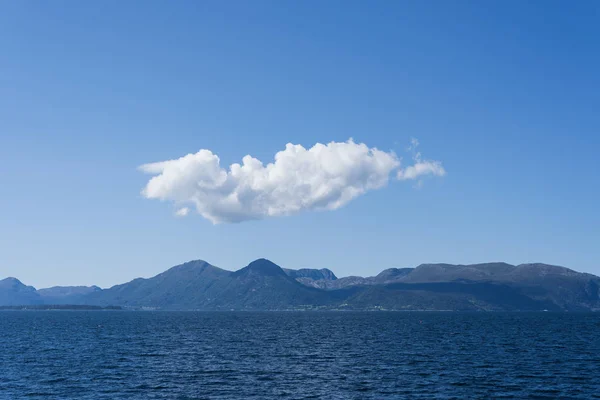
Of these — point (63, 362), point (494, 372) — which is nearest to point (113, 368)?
point (63, 362)

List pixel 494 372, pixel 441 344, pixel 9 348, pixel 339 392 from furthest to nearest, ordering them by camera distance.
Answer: pixel 441 344
pixel 9 348
pixel 494 372
pixel 339 392

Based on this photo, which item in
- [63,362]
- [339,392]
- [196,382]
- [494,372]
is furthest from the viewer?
[63,362]

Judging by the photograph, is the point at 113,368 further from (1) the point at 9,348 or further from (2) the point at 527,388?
(2) the point at 527,388

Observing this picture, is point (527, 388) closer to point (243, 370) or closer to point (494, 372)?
point (494, 372)

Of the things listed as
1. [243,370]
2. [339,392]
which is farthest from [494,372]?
[243,370]

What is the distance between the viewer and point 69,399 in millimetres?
66875

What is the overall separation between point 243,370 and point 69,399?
101 feet

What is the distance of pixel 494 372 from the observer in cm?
8956

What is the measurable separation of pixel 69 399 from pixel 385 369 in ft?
166

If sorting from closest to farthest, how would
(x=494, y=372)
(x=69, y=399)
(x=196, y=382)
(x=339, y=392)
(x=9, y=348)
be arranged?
(x=69, y=399) → (x=339, y=392) → (x=196, y=382) → (x=494, y=372) → (x=9, y=348)

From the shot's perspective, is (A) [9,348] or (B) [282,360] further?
(A) [9,348]

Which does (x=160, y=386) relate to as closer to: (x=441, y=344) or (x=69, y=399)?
(x=69, y=399)

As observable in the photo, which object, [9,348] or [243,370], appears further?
[9,348]

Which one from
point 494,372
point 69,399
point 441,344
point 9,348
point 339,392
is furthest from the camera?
point 441,344
